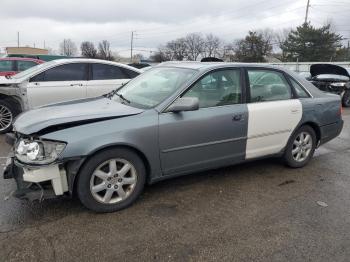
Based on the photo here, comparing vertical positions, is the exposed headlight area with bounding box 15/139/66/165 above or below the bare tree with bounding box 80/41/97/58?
below

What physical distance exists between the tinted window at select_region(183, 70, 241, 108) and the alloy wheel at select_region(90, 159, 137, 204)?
1.08 metres

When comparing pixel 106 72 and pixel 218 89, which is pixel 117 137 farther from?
pixel 106 72

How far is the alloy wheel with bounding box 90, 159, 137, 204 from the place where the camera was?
3.26 metres

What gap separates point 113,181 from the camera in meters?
3.33

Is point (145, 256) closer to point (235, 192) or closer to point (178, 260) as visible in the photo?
point (178, 260)

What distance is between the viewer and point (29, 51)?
60.5 metres

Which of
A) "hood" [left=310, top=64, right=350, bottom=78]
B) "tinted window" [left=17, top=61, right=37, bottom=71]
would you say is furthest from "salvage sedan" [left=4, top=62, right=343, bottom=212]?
"hood" [left=310, top=64, right=350, bottom=78]

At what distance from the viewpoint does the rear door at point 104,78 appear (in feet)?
23.0

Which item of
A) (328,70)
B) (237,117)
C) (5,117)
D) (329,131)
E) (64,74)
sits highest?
(328,70)

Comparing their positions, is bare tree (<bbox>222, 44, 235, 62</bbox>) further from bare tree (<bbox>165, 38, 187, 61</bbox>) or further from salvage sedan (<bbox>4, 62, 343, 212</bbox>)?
salvage sedan (<bbox>4, 62, 343, 212</bbox>)

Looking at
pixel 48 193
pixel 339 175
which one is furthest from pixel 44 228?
pixel 339 175

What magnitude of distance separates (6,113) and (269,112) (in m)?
5.21

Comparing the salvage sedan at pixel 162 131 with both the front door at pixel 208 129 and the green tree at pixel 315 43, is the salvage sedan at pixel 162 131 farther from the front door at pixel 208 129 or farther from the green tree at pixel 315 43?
the green tree at pixel 315 43

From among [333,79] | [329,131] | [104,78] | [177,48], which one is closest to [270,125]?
[329,131]
